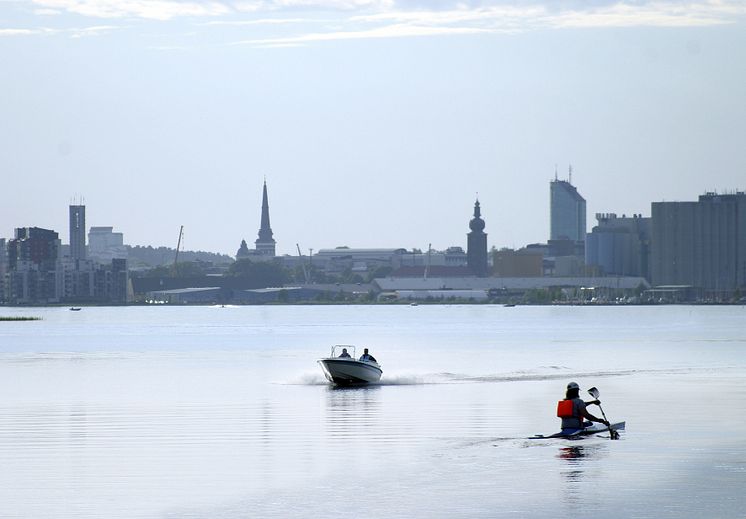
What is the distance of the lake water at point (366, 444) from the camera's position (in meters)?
35.9

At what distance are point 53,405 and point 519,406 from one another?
18600mm

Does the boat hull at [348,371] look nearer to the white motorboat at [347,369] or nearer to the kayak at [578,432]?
the white motorboat at [347,369]

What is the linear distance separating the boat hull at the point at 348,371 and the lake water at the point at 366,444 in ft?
2.98

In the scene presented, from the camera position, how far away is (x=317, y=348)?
136 m

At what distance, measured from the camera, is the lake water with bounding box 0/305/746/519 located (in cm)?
3591

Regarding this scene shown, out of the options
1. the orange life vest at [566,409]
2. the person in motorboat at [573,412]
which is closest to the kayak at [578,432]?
the person in motorboat at [573,412]

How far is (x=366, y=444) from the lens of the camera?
48.6 metres

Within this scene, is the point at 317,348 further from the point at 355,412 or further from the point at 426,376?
the point at 355,412

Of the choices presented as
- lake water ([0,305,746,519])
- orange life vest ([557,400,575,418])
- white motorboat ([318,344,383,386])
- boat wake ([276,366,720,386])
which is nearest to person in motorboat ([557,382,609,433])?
orange life vest ([557,400,575,418])

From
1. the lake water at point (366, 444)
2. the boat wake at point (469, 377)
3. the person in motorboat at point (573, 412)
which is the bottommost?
the lake water at point (366, 444)

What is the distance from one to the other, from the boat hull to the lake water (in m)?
0.91

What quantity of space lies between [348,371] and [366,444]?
92.8 ft

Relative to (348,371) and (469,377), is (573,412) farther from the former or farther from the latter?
(469,377)

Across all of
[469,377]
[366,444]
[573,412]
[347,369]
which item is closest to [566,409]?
[573,412]
